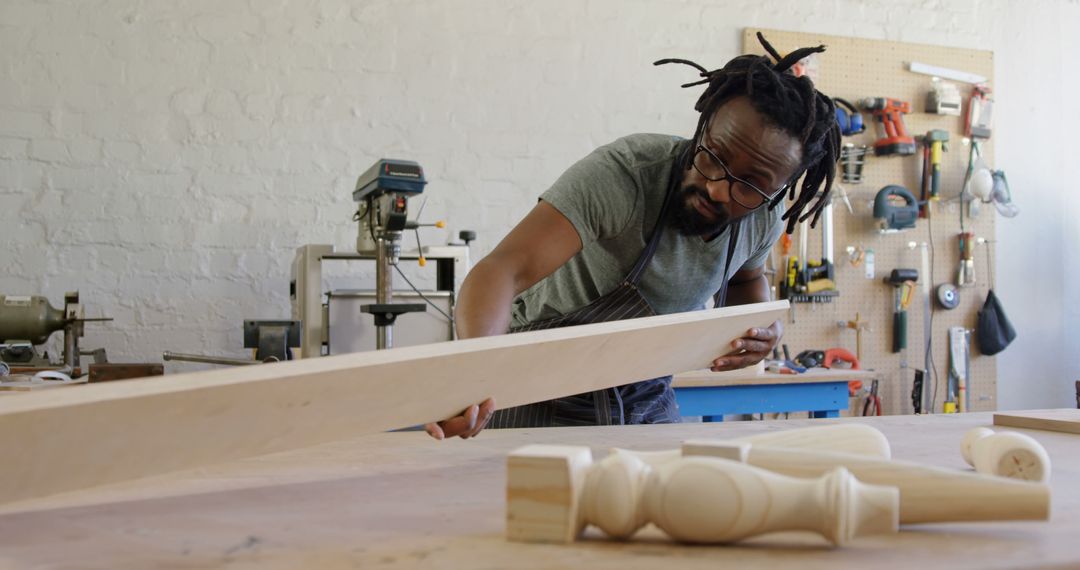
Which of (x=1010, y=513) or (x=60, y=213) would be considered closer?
(x=1010, y=513)

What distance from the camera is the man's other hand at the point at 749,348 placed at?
1516 mm

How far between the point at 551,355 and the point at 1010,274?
449 centimetres

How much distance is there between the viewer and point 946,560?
25.4 inches

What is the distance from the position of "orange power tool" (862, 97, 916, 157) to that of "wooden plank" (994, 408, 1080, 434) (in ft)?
9.82

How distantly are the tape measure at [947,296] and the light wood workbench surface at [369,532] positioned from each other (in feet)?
12.1

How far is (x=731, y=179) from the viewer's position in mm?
1521

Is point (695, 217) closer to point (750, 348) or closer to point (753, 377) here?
point (750, 348)

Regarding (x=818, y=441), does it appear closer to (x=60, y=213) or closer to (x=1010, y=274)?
(x=60, y=213)

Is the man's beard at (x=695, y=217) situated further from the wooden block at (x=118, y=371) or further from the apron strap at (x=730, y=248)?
the wooden block at (x=118, y=371)

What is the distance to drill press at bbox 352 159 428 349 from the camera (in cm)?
254

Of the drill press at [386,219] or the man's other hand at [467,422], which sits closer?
the man's other hand at [467,422]

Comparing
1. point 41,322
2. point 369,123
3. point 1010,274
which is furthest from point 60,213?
point 1010,274

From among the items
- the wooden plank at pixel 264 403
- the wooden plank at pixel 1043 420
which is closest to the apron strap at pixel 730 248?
the wooden plank at pixel 1043 420

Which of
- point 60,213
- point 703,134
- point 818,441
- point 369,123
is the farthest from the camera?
point 369,123
